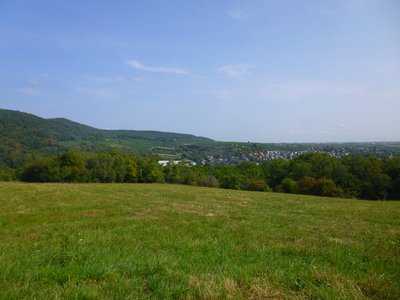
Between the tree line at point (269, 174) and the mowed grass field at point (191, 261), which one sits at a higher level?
the mowed grass field at point (191, 261)

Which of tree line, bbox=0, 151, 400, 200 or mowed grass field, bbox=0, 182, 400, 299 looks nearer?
mowed grass field, bbox=0, 182, 400, 299

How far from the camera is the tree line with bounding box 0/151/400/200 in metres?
86.9

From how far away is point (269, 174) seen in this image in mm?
122438

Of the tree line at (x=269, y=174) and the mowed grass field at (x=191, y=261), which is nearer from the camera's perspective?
the mowed grass field at (x=191, y=261)

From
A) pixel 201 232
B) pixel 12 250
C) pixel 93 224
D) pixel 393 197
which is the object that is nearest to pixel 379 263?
pixel 201 232

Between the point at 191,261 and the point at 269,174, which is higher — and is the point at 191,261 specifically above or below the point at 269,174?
above

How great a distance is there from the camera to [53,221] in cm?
1416

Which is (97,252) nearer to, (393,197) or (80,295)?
(80,295)

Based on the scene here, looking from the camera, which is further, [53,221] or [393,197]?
[393,197]

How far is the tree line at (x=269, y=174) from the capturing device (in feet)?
285

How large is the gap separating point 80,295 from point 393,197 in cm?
9473

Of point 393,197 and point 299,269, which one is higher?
point 299,269

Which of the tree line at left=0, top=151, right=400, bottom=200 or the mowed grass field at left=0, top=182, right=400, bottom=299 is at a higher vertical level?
the mowed grass field at left=0, top=182, right=400, bottom=299

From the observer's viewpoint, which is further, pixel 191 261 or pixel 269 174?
pixel 269 174
